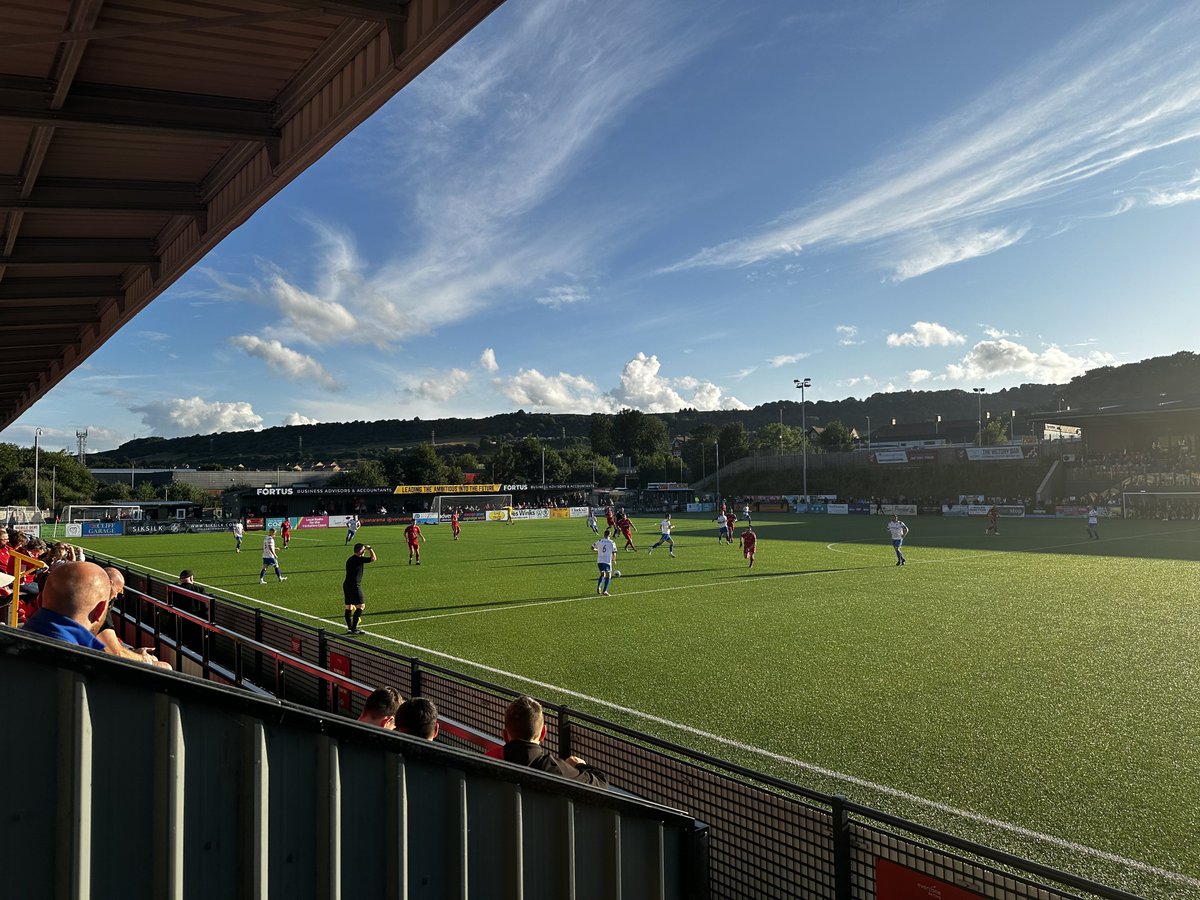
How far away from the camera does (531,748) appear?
13.3 feet

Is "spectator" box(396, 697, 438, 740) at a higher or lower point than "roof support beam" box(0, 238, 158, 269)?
lower

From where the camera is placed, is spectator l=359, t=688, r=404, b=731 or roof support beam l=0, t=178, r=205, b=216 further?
roof support beam l=0, t=178, r=205, b=216

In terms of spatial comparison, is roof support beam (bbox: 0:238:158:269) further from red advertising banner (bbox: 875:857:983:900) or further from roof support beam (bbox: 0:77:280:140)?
red advertising banner (bbox: 875:857:983:900)

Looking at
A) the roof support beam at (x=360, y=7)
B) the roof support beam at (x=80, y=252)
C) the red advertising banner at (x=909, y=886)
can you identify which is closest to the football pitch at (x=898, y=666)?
the red advertising banner at (x=909, y=886)

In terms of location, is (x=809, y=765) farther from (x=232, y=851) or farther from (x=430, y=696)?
(x=232, y=851)

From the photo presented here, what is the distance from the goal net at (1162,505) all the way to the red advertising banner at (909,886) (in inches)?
2157

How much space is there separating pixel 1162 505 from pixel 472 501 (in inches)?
2471

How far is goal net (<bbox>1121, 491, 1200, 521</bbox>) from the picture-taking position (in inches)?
1871

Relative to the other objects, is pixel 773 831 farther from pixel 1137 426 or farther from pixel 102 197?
pixel 1137 426

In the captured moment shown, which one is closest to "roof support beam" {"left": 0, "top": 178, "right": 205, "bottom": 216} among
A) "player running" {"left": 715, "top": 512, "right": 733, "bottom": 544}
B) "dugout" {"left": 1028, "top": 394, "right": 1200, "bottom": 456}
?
"player running" {"left": 715, "top": 512, "right": 733, "bottom": 544}

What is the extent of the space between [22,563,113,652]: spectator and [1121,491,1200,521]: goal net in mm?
57980

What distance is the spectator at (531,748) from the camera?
156 inches

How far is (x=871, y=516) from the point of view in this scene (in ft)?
192

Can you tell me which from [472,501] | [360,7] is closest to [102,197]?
[360,7]
